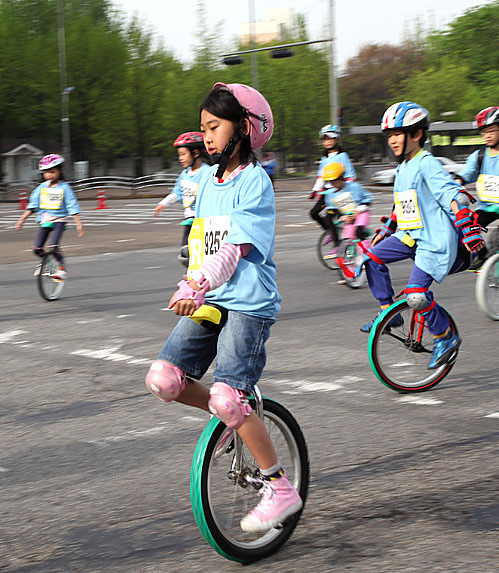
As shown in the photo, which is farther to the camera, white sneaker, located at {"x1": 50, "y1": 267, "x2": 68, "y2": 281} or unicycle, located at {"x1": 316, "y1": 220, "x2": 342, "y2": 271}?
unicycle, located at {"x1": 316, "y1": 220, "x2": 342, "y2": 271}

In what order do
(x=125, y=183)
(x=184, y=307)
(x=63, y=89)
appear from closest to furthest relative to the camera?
1. (x=184, y=307)
2. (x=63, y=89)
3. (x=125, y=183)

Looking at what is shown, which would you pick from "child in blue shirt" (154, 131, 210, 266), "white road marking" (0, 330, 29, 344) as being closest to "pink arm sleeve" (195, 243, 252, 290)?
"white road marking" (0, 330, 29, 344)

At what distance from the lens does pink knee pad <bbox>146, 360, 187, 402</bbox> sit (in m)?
3.47

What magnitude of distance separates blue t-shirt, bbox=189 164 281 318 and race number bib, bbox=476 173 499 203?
589 cm

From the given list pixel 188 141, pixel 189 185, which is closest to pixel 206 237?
pixel 188 141

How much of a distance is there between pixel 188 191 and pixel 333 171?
1.81 meters

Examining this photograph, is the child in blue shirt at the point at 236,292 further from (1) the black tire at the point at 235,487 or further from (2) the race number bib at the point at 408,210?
(2) the race number bib at the point at 408,210

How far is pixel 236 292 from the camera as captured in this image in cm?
354

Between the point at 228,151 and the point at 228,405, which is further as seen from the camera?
the point at 228,151

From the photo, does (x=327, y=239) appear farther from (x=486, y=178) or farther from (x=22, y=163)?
(x=22, y=163)

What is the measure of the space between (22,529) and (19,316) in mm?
6324

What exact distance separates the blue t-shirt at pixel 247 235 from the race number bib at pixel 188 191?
7.75m

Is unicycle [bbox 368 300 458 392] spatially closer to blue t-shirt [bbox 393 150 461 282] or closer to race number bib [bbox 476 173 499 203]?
Result: blue t-shirt [bbox 393 150 461 282]

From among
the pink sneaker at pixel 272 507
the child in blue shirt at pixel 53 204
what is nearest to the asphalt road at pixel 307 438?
the pink sneaker at pixel 272 507
